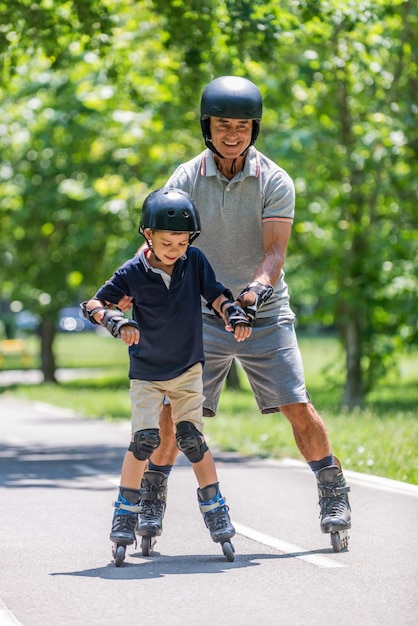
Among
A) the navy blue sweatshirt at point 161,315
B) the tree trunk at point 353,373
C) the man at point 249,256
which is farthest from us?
the tree trunk at point 353,373

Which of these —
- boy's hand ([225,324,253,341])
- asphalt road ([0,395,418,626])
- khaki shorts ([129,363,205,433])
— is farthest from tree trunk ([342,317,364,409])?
boy's hand ([225,324,253,341])

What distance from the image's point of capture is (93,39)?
1352 centimetres

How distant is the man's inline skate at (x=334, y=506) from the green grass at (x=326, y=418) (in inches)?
99.9

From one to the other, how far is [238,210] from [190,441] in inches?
42.3

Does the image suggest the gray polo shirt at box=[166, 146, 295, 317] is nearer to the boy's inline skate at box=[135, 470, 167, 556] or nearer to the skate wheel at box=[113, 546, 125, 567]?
the boy's inline skate at box=[135, 470, 167, 556]

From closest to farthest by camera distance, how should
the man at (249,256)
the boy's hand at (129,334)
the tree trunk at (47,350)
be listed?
the boy's hand at (129,334) → the man at (249,256) → the tree trunk at (47,350)

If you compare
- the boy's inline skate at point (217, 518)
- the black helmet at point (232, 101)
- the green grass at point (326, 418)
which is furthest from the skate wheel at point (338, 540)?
the green grass at point (326, 418)

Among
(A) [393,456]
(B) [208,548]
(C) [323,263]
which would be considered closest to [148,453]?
(B) [208,548]

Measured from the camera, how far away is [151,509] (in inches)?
245

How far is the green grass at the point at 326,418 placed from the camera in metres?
10.0

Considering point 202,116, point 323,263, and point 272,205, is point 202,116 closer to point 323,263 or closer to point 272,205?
point 272,205

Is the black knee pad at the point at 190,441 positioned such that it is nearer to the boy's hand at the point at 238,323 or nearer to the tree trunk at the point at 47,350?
the boy's hand at the point at 238,323

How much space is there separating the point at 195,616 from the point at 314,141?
432 inches

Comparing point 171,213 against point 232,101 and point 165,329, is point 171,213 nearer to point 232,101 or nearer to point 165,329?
point 165,329
